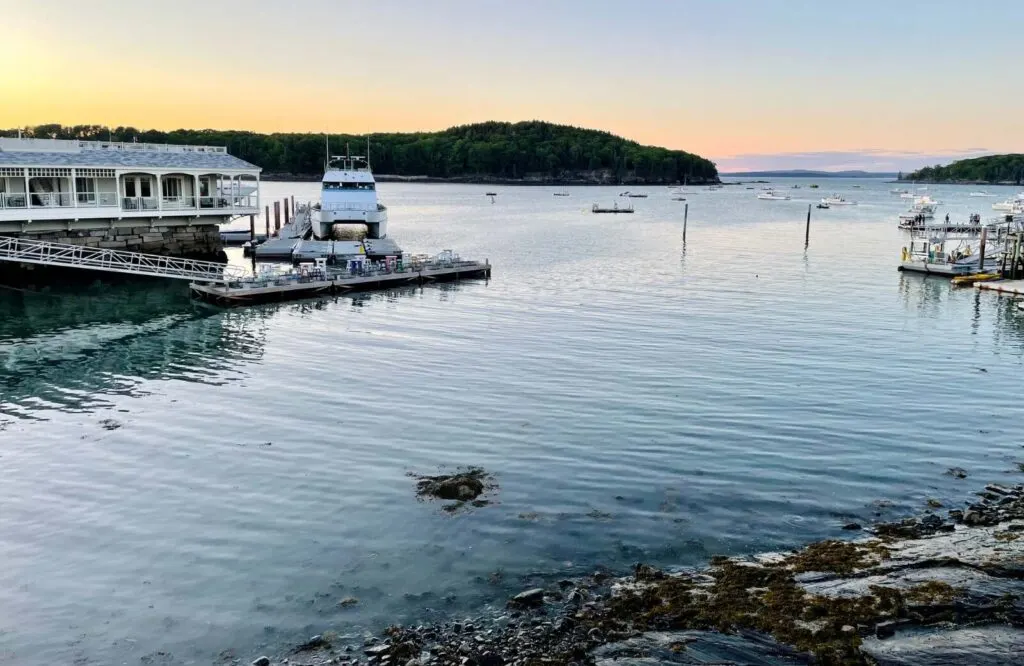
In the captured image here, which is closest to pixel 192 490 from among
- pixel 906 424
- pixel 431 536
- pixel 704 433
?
pixel 431 536

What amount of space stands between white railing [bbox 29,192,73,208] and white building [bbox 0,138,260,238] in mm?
46

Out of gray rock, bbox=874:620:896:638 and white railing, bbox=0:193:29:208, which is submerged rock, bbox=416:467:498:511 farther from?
white railing, bbox=0:193:29:208

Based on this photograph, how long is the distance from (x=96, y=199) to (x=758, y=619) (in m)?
43.4

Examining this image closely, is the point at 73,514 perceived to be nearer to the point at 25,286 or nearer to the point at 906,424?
the point at 906,424

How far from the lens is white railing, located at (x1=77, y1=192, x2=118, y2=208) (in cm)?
4312

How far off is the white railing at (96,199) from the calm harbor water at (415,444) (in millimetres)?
5882

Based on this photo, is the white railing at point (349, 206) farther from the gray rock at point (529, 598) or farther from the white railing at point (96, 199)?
the gray rock at point (529, 598)

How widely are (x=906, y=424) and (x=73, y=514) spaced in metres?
19.8

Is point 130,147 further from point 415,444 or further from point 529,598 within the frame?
point 529,598

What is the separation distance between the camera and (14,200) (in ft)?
132

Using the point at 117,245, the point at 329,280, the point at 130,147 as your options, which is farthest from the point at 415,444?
the point at 130,147

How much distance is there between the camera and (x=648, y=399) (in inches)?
910

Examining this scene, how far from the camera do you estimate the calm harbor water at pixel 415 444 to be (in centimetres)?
1255

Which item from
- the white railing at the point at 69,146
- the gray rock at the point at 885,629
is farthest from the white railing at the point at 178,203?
the gray rock at the point at 885,629
